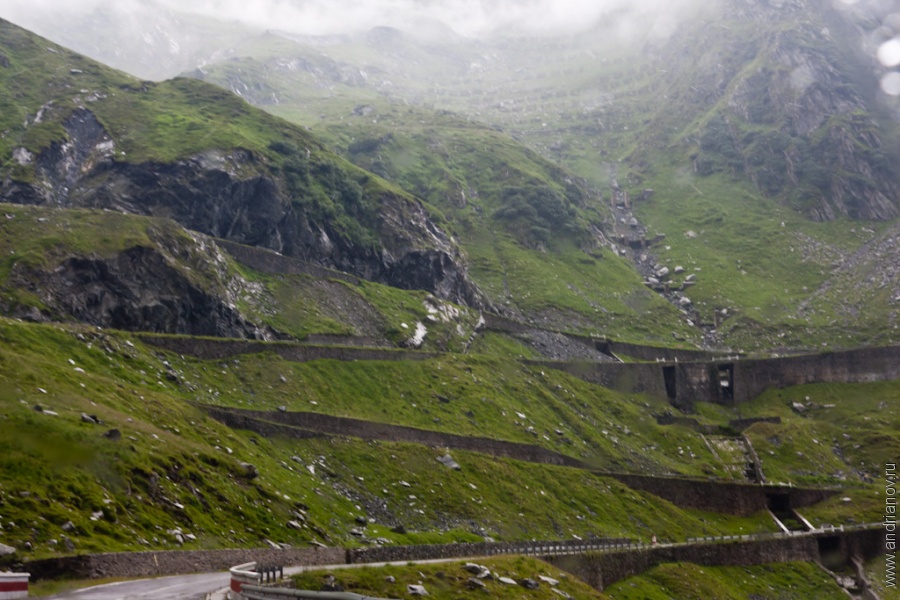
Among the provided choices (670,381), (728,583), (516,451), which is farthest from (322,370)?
(670,381)

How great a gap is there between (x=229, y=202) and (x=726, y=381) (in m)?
77.0

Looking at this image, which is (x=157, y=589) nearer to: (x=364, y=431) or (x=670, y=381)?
(x=364, y=431)

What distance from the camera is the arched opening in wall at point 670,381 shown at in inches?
4929

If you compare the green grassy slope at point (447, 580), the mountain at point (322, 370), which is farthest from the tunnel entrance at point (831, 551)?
the green grassy slope at point (447, 580)

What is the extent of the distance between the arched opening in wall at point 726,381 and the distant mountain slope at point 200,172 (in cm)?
4176

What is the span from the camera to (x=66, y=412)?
149 ft

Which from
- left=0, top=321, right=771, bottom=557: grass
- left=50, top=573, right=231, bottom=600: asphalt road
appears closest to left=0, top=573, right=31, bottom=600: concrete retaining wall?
left=50, top=573, right=231, bottom=600: asphalt road

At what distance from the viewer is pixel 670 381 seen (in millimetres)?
125938

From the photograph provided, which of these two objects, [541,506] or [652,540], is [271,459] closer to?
[541,506]

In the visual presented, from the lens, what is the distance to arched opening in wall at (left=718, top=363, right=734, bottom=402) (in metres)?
130

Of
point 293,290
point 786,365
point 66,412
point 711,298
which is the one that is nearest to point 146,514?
point 66,412

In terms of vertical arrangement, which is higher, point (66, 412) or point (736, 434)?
point (736, 434)

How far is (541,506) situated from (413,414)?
16.3 metres

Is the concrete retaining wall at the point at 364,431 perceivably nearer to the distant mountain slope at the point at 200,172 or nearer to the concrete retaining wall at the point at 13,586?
the concrete retaining wall at the point at 13,586
